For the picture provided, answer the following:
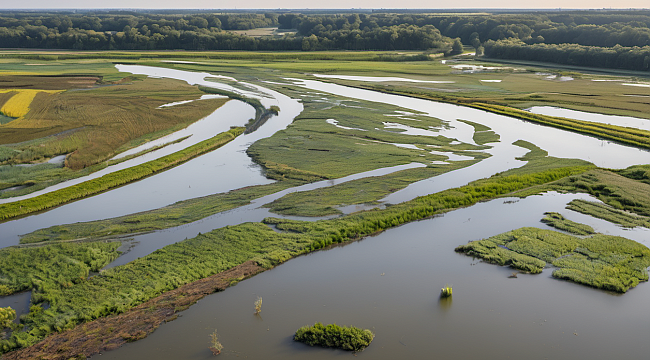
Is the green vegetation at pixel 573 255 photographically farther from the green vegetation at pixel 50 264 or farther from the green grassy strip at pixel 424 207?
the green vegetation at pixel 50 264

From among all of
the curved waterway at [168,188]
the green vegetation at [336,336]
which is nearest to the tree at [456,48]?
the curved waterway at [168,188]

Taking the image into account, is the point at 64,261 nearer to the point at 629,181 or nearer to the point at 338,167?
the point at 338,167

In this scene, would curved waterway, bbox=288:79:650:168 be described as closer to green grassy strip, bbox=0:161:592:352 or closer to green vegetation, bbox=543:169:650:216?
green vegetation, bbox=543:169:650:216

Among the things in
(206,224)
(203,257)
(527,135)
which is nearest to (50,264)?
(203,257)

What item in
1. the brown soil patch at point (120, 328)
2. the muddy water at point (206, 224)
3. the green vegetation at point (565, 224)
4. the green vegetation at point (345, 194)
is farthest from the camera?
the green vegetation at point (345, 194)

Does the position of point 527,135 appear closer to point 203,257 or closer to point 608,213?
point 608,213

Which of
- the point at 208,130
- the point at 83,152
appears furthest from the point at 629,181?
the point at 83,152

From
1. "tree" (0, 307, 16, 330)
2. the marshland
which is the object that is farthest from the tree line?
"tree" (0, 307, 16, 330)
